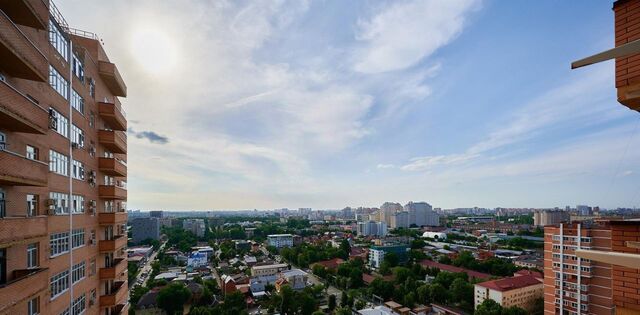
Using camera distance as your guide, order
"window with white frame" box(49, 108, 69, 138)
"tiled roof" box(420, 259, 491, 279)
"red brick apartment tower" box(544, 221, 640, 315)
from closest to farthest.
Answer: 1. "window with white frame" box(49, 108, 69, 138)
2. "red brick apartment tower" box(544, 221, 640, 315)
3. "tiled roof" box(420, 259, 491, 279)

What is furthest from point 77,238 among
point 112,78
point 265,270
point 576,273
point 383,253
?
point 383,253

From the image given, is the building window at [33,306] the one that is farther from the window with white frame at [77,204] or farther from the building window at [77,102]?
the building window at [77,102]

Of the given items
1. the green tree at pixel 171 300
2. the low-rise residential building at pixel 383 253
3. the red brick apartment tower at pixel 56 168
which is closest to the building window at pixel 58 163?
the red brick apartment tower at pixel 56 168

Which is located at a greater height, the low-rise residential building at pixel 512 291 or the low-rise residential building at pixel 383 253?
the low-rise residential building at pixel 512 291

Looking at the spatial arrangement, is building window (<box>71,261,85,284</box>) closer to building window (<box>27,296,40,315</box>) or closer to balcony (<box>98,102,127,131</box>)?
building window (<box>27,296,40,315</box>)

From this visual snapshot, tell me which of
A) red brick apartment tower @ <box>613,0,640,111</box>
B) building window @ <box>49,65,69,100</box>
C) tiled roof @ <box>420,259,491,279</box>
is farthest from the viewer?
tiled roof @ <box>420,259,491,279</box>

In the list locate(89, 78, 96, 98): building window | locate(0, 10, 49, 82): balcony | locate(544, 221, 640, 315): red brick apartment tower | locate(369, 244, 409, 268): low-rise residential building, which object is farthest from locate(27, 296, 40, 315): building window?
locate(369, 244, 409, 268): low-rise residential building

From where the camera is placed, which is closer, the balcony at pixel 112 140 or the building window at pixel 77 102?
the building window at pixel 77 102
